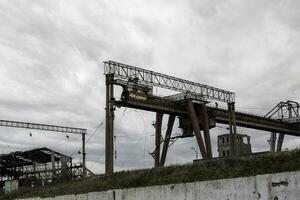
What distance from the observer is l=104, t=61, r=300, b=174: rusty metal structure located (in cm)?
4962

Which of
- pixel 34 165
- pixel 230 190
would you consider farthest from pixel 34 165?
pixel 230 190

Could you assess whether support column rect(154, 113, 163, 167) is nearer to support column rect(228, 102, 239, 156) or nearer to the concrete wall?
support column rect(228, 102, 239, 156)

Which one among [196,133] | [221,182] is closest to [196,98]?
[196,133]

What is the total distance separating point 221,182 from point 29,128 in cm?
6009

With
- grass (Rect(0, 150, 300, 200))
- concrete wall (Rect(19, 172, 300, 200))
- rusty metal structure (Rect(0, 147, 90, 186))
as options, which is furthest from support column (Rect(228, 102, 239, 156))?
concrete wall (Rect(19, 172, 300, 200))

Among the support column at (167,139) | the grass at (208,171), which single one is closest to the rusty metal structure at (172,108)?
the support column at (167,139)

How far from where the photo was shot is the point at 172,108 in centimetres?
5894

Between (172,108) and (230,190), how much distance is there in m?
43.7

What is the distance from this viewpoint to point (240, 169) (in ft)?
57.0

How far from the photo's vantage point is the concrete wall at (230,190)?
13.8 meters

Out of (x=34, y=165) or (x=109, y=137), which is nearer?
(x=109, y=137)

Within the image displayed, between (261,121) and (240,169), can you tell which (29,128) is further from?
(240,169)

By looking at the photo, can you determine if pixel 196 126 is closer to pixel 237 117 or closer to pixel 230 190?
pixel 237 117

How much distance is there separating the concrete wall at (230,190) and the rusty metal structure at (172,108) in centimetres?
2388
